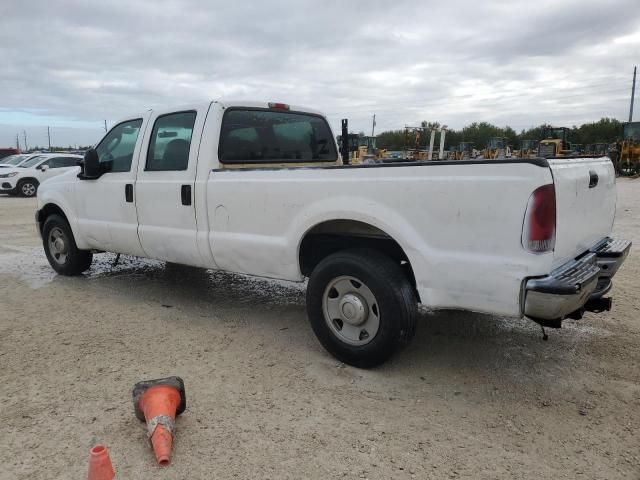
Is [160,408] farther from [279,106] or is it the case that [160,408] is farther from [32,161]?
[32,161]

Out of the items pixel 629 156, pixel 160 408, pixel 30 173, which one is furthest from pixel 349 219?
pixel 629 156

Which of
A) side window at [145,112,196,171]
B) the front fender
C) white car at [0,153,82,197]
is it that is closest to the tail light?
side window at [145,112,196,171]

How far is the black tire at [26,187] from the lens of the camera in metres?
19.1

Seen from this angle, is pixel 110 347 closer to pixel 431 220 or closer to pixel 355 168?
pixel 355 168

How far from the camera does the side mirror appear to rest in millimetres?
5449

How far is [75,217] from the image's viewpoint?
5883 mm

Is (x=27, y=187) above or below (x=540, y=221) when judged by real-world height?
below

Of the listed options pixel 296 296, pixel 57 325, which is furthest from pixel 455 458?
pixel 57 325

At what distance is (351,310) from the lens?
360cm

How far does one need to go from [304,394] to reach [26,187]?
1921cm

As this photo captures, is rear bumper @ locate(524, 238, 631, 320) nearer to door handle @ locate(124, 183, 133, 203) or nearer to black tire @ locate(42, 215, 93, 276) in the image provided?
door handle @ locate(124, 183, 133, 203)

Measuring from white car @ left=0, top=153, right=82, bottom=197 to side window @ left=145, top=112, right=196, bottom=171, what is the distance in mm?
15566

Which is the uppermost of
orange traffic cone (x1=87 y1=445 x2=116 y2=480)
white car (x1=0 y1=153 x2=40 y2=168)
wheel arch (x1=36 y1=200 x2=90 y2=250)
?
white car (x1=0 y1=153 x2=40 y2=168)

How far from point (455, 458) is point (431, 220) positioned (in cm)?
133
